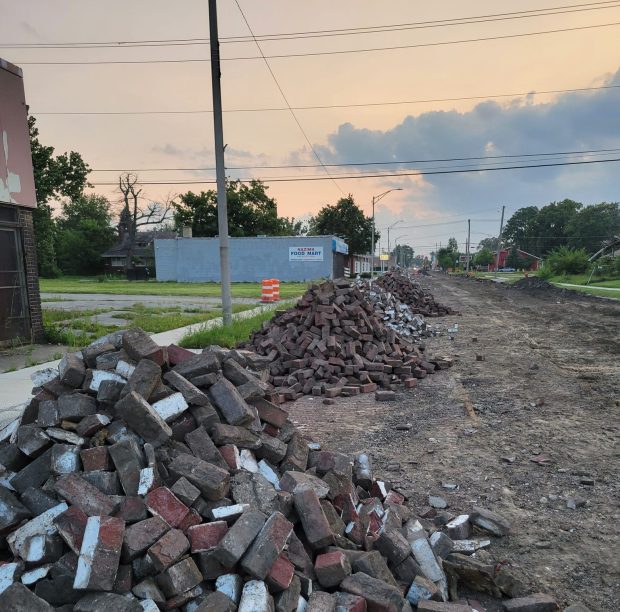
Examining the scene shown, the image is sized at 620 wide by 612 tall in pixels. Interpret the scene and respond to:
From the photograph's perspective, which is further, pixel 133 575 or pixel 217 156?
pixel 217 156

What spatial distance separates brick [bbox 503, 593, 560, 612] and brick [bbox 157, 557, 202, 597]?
1969 mm

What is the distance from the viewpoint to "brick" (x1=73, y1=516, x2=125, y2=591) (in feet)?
7.84

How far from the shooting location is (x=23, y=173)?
11281 millimetres

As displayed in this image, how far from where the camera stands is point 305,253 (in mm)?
46406

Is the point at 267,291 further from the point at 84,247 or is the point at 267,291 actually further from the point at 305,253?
the point at 84,247

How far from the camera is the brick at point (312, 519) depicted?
2.96 m

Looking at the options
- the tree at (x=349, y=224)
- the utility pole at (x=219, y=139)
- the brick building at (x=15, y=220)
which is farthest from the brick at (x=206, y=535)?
the tree at (x=349, y=224)

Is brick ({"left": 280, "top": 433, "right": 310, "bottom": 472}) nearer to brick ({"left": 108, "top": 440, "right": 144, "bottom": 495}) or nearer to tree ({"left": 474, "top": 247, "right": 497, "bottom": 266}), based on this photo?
brick ({"left": 108, "top": 440, "right": 144, "bottom": 495})

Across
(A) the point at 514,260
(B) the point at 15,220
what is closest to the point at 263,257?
(B) the point at 15,220

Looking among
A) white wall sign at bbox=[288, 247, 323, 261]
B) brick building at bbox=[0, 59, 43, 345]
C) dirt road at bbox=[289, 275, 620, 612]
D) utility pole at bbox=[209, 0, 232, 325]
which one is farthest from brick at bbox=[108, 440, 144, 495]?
white wall sign at bbox=[288, 247, 323, 261]

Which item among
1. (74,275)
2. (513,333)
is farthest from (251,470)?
(74,275)

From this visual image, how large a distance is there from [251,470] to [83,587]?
137 cm

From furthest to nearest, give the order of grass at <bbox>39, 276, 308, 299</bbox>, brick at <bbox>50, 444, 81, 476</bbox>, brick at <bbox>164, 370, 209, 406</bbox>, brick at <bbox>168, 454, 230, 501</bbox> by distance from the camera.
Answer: grass at <bbox>39, 276, 308, 299</bbox>, brick at <bbox>164, 370, 209, 406</bbox>, brick at <bbox>50, 444, 81, 476</bbox>, brick at <bbox>168, 454, 230, 501</bbox>

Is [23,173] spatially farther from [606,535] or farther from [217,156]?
[606,535]
